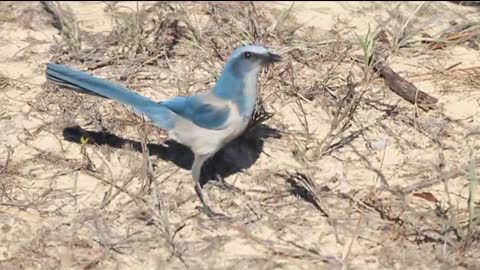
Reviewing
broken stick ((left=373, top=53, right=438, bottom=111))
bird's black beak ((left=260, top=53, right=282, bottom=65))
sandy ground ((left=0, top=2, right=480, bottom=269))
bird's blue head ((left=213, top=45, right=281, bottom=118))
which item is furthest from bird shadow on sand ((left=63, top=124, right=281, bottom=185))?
broken stick ((left=373, top=53, right=438, bottom=111))

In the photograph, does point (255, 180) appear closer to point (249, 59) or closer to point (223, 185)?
point (223, 185)

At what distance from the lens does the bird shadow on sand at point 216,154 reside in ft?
15.0

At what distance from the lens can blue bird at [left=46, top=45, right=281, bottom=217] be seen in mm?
4105

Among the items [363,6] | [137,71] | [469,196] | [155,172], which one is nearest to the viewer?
[469,196]

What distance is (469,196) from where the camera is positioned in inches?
163

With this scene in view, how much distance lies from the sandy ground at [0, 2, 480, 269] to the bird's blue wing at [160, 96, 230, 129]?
1.08 ft

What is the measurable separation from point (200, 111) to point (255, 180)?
1.63 feet

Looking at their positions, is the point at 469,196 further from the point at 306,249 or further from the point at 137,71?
the point at 137,71

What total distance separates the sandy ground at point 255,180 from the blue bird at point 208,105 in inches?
9.3

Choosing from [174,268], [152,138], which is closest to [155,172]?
[152,138]

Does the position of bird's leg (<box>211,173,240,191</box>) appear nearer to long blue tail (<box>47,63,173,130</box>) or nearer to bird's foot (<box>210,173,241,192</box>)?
bird's foot (<box>210,173,241,192</box>)

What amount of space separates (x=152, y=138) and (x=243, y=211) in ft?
2.38

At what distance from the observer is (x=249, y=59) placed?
409cm

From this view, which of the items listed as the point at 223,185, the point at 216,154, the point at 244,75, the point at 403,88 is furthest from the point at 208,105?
the point at 403,88
